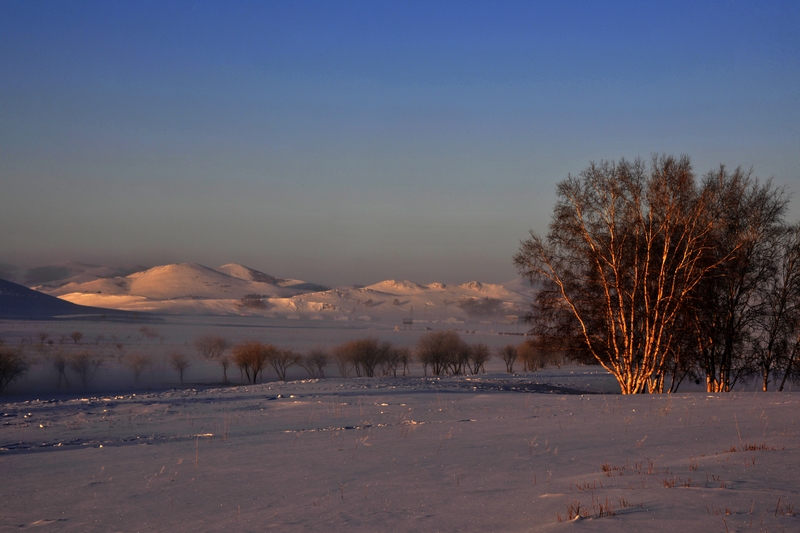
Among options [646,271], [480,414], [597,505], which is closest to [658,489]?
[597,505]

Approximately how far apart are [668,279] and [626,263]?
5.20 ft

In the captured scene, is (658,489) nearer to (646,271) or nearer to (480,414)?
(480,414)

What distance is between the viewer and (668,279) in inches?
874

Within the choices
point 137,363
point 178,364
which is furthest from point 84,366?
point 178,364

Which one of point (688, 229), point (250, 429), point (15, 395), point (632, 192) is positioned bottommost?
point (15, 395)

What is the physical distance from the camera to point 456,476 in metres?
8.27

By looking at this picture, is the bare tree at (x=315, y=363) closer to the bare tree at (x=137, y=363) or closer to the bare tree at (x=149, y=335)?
the bare tree at (x=137, y=363)

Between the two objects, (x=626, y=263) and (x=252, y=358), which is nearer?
(x=626, y=263)

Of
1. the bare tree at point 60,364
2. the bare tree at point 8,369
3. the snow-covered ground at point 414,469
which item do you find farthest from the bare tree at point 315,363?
the snow-covered ground at point 414,469

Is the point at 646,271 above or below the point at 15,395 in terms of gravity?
above

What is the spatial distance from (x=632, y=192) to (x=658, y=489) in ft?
55.1

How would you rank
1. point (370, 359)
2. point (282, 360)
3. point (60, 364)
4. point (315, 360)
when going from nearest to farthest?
point (60, 364)
point (370, 359)
point (282, 360)
point (315, 360)

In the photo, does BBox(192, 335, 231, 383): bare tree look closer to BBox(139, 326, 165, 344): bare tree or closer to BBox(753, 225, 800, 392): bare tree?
BBox(139, 326, 165, 344): bare tree

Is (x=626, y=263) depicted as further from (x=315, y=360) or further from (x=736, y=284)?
(x=315, y=360)
